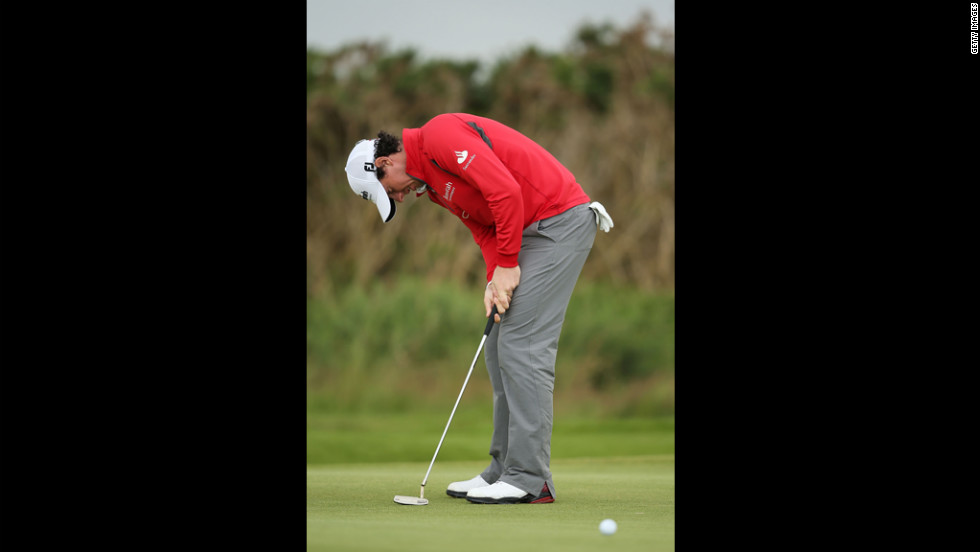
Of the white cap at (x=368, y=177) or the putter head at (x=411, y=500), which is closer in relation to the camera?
the putter head at (x=411, y=500)

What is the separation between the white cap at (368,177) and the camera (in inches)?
104

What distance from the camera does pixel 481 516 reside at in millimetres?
2203

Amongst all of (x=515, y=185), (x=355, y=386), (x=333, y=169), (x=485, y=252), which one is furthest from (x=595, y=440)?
(x=333, y=169)

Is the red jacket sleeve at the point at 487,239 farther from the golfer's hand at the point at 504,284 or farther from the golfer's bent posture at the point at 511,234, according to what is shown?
the golfer's hand at the point at 504,284

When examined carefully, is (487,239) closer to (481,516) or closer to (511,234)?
(511,234)

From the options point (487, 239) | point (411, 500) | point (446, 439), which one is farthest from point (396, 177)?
point (446, 439)

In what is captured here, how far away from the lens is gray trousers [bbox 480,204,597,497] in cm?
250

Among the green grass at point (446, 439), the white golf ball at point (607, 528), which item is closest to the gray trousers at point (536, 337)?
the white golf ball at point (607, 528)

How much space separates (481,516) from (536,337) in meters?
0.54

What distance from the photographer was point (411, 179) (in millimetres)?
2645

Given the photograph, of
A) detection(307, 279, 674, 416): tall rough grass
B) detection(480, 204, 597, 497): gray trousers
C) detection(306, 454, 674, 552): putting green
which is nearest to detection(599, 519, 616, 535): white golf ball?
detection(306, 454, 674, 552): putting green

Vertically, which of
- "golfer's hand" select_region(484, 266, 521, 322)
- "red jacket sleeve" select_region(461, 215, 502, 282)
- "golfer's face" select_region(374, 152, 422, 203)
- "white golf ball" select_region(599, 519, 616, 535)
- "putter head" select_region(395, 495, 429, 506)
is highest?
"golfer's face" select_region(374, 152, 422, 203)

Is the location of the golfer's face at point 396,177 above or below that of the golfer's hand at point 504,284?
above

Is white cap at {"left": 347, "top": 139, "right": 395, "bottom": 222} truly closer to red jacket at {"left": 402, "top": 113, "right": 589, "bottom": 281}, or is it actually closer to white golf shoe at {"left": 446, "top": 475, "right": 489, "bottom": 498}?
red jacket at {"left": 402, "top": 113, "right": 589, "bottom": 281}
